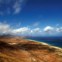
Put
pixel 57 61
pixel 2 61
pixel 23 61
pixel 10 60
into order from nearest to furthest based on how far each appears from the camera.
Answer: pixel 2 61, pixel 10 60, pixel 23 61, pixel 57 61

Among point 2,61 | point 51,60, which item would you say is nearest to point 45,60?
point 51,60

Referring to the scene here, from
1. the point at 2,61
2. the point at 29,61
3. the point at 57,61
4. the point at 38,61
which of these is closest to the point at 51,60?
the point at 57,61

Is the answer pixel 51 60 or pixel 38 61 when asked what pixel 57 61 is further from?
pixel 38 61

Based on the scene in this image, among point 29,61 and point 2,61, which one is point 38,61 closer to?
point 29,61

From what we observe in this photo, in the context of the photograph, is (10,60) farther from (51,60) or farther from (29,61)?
(51,60)

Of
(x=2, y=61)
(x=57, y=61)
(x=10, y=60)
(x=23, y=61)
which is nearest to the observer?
(x=2, y=61)

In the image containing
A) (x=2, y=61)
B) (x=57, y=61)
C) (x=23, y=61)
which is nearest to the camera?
(x=2, y=61)

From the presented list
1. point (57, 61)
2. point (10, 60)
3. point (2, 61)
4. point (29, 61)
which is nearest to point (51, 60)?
point (57, 61)

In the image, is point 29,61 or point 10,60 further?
point 29,61
